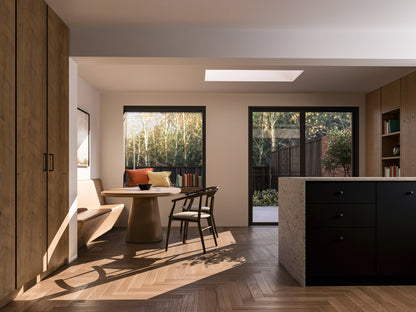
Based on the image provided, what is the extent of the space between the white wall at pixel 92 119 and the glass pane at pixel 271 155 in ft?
9.72

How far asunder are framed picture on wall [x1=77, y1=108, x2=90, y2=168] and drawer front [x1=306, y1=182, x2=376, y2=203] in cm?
376

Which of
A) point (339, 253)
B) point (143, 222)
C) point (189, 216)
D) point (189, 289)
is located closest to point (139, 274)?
point (189, 289)

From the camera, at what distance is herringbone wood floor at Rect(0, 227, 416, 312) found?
2822 mm

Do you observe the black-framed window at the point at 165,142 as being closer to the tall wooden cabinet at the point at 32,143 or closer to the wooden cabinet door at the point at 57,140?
the wooden cabinet door at the point at 57,140

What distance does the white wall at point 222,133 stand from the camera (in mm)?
6855

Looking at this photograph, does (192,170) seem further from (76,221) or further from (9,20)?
(9,20)

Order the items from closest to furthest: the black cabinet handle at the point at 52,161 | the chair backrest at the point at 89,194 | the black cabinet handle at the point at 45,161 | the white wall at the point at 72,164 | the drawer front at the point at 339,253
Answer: the drawer front at the point at 339,253 < the black cabinet handle at the point at 45,161 < the black cabinet handle at the point at 52,161 < the white wall at the point at 72,164 < the chair backrest at the point at 89,194

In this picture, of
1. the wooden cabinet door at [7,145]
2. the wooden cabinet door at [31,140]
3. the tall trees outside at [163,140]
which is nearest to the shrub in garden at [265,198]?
the tall trees outside at [163,140]

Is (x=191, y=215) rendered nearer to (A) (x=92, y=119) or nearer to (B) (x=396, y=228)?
(B) (x=396, y=228)

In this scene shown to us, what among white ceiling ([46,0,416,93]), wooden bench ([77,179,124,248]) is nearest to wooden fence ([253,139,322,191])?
wooden bench ([77,179,124,248])

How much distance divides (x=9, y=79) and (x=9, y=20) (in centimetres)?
46

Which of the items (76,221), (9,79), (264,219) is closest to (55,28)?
(9,79)

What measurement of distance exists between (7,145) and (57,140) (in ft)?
3.27

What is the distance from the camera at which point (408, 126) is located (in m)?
5.29
